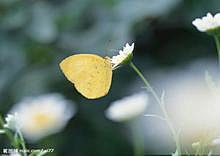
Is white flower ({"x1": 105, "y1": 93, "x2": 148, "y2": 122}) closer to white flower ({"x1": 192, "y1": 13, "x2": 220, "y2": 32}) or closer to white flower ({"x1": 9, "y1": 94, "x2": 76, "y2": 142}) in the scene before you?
white flower ({"x1": 9, "y1": 94, "x2": 76, "y2": 142})

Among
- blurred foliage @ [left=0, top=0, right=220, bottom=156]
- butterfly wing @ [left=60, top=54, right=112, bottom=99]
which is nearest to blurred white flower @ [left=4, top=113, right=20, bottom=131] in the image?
butterfly wing @ [left=60, top=54, right=112, bottom=99]

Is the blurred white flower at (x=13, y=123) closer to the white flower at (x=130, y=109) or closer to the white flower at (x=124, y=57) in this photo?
the white flower at (x=124, y=57)

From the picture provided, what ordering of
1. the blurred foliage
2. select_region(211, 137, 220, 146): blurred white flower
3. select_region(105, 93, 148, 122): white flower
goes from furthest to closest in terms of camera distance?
the blurred foliage → select_region(105, 93, 148, 122): white flower → select_region(211, 137, 220, 146): blurred white flower

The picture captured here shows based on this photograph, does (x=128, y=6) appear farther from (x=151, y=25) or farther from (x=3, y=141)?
(x=3, y=141)

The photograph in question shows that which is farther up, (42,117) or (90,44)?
(90,44)

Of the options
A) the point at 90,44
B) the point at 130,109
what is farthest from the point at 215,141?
the point at 90,44

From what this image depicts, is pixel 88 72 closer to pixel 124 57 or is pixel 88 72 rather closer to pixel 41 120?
pixel 124 57
